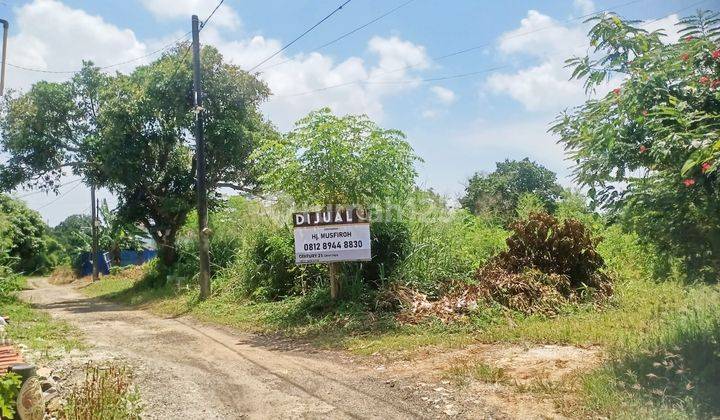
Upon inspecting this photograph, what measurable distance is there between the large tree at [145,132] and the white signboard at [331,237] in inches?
367

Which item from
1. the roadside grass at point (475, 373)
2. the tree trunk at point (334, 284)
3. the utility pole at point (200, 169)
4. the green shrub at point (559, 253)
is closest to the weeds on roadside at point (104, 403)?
the roadside grass at point (475, 373)

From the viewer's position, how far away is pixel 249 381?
293 inches

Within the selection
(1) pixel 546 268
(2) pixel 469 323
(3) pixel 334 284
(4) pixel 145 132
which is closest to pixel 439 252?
(1) pixel 546 268

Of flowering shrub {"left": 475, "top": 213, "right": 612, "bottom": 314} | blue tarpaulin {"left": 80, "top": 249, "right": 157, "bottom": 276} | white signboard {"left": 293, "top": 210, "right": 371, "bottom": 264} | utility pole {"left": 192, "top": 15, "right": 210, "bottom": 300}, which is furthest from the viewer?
blue tarpaulin {"left": 80, "top": 249, "right": 157, "bottom": 276}

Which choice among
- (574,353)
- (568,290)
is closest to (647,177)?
(574,353)

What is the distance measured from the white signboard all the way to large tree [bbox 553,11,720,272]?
5.79m

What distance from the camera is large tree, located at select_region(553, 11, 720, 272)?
18.4 feet

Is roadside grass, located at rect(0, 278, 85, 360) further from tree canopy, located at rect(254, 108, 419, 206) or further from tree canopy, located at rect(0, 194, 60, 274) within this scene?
tree canopy, located at rect(0, 194, 60, 274)

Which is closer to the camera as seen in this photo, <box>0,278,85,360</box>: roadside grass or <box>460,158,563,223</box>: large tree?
<box>0,278,85,360</box>: roadside grass

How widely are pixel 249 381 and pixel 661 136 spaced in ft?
17.5

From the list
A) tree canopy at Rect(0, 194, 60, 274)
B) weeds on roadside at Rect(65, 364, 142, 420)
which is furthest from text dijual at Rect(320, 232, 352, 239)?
tree canopy at Rect(0, 194, 60, 274)

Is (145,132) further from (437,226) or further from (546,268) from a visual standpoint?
(546,268)

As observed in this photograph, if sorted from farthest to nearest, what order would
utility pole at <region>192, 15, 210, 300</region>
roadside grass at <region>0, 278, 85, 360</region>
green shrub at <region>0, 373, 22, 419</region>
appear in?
utility pole at <region>192, 15, 210, 300</region> < roadside grass at <region>0, 278, 85, 360</region> < green shrub at <region>0, 373, 22, 419</region>

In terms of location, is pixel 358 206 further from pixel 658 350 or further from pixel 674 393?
pixel 674 393
